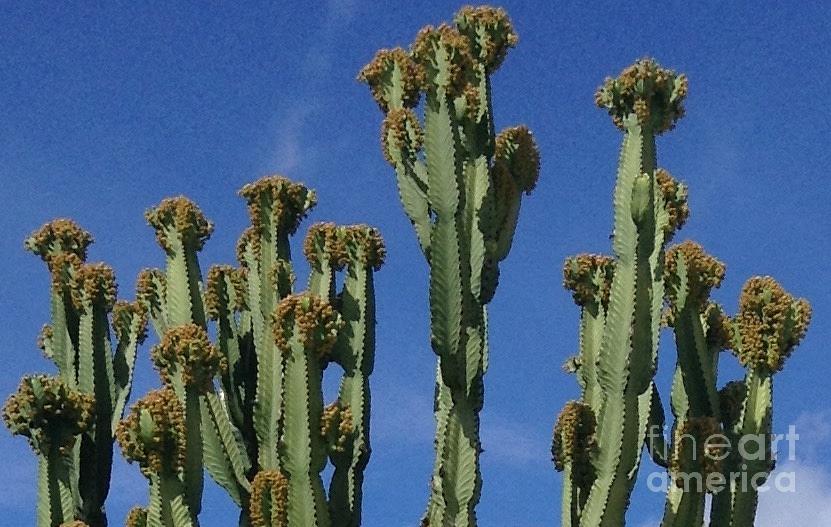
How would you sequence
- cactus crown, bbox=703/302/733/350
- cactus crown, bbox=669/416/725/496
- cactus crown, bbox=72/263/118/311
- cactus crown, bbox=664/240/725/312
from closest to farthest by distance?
1. cactus crown, bbox=669/416/725/496
2. cactus crown, bbox=664/240/725/312
3. cactus crown, bbox=703/302/733/350
4. cactus crown, bbox=72/263/118/311

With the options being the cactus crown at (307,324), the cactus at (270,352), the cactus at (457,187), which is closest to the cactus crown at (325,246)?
the cactus at (270,352)

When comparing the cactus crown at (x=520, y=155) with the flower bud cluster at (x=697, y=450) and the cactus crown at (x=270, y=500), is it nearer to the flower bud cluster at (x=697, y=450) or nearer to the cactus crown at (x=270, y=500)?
the flower bud cluster at (x=697, y=450)

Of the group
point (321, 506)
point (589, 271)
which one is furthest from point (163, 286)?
point (589, 271)

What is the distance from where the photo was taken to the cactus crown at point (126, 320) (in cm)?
1027

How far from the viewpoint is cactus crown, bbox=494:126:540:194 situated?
9.13 metres


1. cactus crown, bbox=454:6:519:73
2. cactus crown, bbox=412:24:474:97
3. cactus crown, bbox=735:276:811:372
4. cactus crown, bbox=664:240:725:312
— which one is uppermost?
cactus crown, bbox=454:6:519:73

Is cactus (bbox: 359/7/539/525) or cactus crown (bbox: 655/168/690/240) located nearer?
cactus (bbox: 359/7/539/525)

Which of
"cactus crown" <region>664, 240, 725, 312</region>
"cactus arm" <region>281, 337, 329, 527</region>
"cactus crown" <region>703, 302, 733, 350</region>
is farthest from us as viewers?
"cactus crown" <region>703, 302, 733, 350</region>

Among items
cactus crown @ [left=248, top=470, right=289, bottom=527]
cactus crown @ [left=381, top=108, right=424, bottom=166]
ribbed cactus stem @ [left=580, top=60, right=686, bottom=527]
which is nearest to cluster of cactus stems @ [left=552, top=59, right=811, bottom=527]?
ribbed cactus stem @ [left=580, top=60, right=686, bottom=527]

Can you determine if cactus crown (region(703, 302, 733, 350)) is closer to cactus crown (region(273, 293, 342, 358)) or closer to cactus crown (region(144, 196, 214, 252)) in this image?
cactus crown (region(273, 293, 342, 358))

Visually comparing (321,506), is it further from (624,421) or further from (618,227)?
(618,227)

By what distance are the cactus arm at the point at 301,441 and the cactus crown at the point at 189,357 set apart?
1.83 ft

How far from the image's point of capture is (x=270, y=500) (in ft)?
26.6

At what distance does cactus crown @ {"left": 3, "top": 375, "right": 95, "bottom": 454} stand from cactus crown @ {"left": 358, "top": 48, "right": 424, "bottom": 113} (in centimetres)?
306
